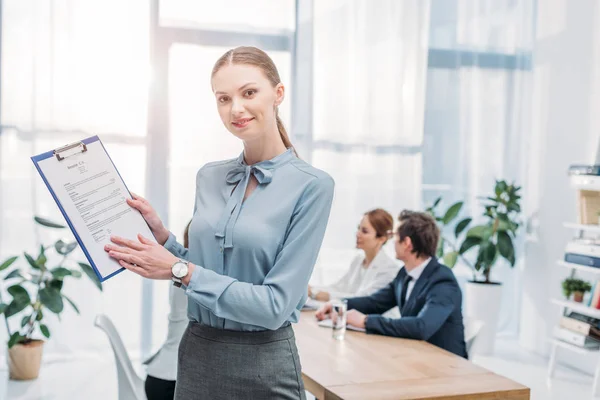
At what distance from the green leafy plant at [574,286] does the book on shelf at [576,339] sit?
24 centimetres

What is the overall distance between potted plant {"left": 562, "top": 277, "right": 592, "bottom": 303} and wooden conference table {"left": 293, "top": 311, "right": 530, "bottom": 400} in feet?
7.24

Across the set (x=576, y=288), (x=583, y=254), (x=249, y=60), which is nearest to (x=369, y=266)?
(x=583, y=254)

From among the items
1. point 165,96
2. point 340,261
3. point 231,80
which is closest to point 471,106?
point 340,261

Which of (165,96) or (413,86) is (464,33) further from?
(165,96)

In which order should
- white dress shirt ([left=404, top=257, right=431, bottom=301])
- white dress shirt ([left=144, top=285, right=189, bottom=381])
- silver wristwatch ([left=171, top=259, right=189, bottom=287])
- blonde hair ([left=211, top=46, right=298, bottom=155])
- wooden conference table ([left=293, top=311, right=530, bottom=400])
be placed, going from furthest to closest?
white dress shirt ([left=404, top=257, right=431, bottom=301]) → white dress shirt ([left=144, top=285, right=189, bottom=381]) → wooden conference table ([left=293, top=311, right=530, bottom=400]) → blonde hair ([left=211, top=46, right=298, bottom=155]) → silver wristwatch ([left=171, top=259, right=189, bottom=287])

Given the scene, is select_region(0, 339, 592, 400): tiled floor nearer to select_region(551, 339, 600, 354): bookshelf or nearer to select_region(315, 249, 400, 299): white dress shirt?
select_region(551, 339, 600, 354): bookshelf

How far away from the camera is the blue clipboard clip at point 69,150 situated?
145 centimetres

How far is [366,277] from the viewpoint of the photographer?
3.96m

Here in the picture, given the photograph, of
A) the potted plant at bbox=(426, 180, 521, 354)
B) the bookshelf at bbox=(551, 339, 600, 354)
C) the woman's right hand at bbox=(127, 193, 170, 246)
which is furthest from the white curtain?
the woman's right hand at bbox=(127, 193, 170, 246)

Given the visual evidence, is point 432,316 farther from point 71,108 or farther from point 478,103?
point 478,103

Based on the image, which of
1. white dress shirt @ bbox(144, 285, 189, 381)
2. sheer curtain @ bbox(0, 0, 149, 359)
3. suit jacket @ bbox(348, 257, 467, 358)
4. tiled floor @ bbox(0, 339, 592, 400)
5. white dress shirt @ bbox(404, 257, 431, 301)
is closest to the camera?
white dress shirt @ bbox(144, 285, 189, 381)

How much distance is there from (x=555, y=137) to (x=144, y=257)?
15.1ft

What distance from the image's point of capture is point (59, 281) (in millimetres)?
4402

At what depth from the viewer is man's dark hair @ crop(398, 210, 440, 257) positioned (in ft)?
10.7
